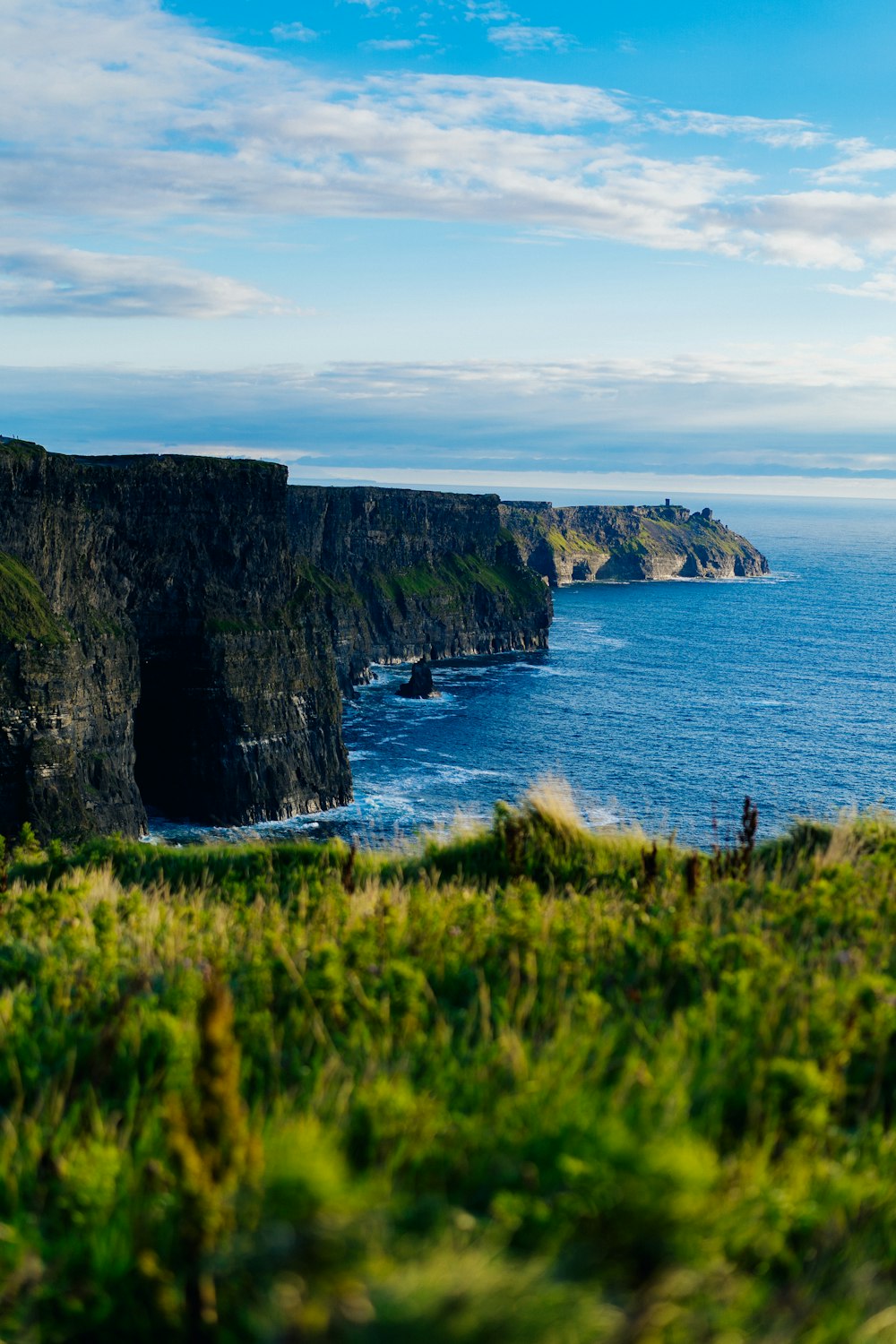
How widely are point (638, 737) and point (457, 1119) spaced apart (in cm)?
10695

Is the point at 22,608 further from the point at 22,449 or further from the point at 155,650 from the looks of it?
the point at 155,650

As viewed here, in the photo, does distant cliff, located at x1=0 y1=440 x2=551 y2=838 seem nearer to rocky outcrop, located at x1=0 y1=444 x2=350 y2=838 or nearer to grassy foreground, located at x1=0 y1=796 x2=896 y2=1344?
rocky outcrop, located at x1=0 y1=444 x2=350 y2=838

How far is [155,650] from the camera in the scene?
84750 mm

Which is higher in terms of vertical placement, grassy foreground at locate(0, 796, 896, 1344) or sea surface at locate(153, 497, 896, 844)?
grassy foreground at locate(0, 796, 896, 1344)

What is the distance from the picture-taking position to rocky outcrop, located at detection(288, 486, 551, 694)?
156625mm

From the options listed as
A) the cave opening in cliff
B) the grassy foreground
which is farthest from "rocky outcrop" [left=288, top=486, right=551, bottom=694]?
the grassy foreground

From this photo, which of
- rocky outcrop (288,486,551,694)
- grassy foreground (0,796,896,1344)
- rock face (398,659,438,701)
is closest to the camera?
grassy foreground (0,796,896,1344)

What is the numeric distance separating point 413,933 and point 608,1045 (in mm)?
3071

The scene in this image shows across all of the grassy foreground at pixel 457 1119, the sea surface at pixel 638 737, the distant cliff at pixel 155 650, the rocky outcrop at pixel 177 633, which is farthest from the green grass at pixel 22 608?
the grassy foreground at pixel 457 1119

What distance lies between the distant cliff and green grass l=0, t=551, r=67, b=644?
112 millimetres

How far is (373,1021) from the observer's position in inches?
280

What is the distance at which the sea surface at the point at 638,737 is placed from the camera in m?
83.9

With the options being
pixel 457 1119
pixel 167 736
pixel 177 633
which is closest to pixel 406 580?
pixel 177 633

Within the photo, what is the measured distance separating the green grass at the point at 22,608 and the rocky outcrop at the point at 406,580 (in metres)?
75.1
